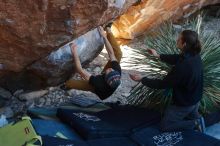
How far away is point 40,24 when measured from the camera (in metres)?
5.47

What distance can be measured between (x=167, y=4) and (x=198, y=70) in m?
4.30

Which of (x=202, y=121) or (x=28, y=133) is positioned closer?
(x=28, y=133)

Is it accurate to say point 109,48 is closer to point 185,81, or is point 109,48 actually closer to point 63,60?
point 63,60

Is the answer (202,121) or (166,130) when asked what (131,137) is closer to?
(166,130)

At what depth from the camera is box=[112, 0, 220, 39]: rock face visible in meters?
8.75

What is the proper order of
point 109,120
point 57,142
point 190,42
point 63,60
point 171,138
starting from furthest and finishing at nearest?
point 63,60
point 109,120
point 171,138
point 190,42
point 57,142

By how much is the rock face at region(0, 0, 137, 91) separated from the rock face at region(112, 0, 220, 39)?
8.78 ft

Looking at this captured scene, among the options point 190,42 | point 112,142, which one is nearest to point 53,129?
point 112,142

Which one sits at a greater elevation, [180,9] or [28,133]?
[180,9]

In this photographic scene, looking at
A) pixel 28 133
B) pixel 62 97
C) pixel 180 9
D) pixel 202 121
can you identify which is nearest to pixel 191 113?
pixel 202 121

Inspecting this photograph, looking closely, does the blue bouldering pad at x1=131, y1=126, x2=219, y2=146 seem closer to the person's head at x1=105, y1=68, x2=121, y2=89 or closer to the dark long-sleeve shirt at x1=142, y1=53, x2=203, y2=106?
the dark long-sleeve shirt at x1=142, y1=53, x2=203, y2=106

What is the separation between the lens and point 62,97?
7.16 meters

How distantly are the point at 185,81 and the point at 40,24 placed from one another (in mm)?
1870

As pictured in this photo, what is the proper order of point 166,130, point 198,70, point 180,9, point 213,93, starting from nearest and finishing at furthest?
point 198,70, point 166,130, point 213,93, point 180,9
